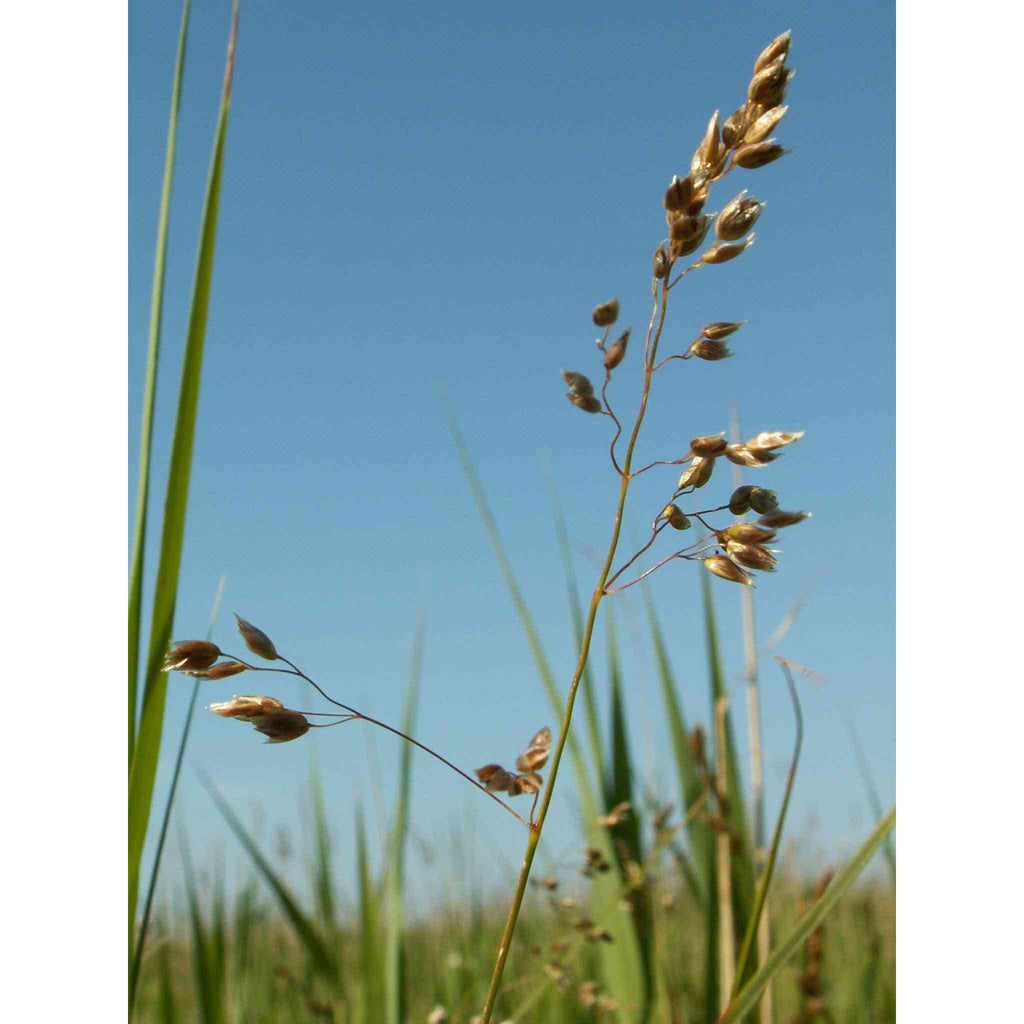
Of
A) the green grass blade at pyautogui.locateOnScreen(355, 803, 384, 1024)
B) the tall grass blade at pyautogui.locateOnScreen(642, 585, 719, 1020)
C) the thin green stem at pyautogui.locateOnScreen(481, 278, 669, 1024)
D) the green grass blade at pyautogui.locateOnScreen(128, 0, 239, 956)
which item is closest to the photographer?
the thin green stem at pyautogui.locateOnScreen(481, 278, 669, 1024)

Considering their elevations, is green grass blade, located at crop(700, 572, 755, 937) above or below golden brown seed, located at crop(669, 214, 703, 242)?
below

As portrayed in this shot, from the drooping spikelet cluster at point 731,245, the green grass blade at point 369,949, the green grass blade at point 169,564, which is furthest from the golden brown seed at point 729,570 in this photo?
the green grass blade at point 369,949

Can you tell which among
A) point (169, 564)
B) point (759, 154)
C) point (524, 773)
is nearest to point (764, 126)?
point (759, 154)

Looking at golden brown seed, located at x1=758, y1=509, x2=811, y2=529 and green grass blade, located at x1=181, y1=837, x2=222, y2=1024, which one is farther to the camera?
green grass blade, located at x1=181, y1=837, x2=222, y2=1024

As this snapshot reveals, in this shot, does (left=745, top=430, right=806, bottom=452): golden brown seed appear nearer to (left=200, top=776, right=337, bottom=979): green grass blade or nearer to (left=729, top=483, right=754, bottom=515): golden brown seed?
(left=729, top=483, right=754, bottom=515): golden brown seed

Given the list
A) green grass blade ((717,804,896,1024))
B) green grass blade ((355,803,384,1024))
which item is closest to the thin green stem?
green grass blade ((717,804,896,1024))
